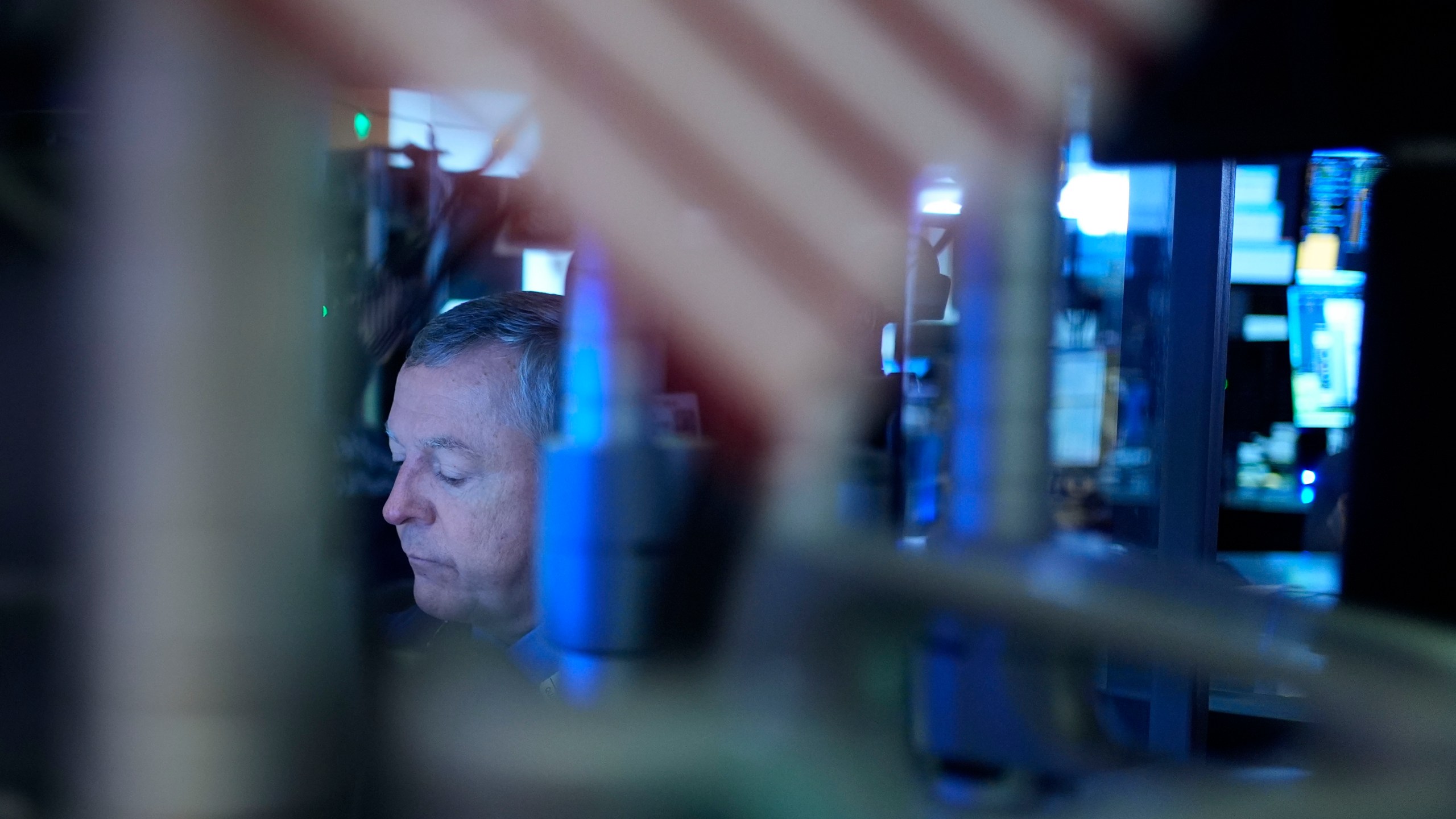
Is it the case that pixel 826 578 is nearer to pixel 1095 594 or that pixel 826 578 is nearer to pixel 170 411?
pixel 1095 594

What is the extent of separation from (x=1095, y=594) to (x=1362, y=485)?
33 cm

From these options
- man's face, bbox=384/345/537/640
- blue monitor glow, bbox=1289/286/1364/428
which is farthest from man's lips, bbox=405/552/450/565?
blue monitor glow, bbox=1289/286/1364/428

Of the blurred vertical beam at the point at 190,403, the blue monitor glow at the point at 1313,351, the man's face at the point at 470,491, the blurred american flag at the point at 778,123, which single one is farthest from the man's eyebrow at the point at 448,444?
the blue monitor glow at the point at 1313,351

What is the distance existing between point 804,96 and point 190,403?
33 centimetres

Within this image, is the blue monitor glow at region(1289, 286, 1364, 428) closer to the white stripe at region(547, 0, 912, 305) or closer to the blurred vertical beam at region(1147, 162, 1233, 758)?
the blurred vertical beam at region(1147, 162, 1233, 758)

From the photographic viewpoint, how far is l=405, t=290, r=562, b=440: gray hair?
127 cm

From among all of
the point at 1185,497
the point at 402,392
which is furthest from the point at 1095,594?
the point at 1185,497

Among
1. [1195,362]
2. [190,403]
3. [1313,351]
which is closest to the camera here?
[190,403]

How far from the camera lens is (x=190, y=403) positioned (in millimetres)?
328

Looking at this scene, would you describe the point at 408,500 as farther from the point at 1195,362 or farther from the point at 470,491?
the point at 1195,362

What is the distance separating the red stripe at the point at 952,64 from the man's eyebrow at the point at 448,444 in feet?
2.68

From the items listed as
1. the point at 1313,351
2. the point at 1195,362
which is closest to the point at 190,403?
the point at 1195,362

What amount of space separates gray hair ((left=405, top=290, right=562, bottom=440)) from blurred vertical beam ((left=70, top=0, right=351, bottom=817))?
36.1 inches

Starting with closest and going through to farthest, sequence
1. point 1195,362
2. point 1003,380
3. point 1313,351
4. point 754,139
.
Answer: point 1003,380 < point 754,139 < point 1195,362 < point 1313,351
